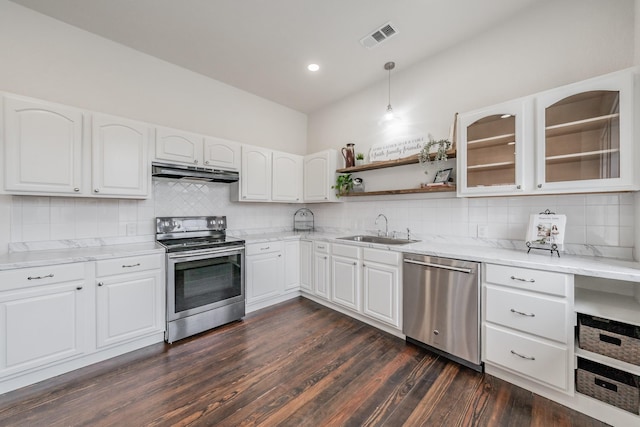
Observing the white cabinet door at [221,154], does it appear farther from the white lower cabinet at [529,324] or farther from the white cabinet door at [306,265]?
the white lower cabinet at [529,324]

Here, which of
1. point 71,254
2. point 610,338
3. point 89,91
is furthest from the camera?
point 89,91

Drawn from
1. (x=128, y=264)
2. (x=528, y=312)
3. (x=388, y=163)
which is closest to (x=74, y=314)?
(x=128, y=264)

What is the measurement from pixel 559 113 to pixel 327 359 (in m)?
2.60

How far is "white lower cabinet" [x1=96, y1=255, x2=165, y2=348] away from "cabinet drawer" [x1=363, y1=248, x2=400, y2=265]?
2020 millimetres

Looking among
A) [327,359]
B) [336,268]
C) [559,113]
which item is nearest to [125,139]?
[336,268]

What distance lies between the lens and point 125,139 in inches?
94.1

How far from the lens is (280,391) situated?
181 cm

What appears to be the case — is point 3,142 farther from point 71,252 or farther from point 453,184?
point 453,184

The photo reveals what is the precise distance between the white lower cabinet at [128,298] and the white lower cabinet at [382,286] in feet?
6.62

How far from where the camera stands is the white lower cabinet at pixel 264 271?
307cm

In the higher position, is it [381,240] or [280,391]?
[381,240]

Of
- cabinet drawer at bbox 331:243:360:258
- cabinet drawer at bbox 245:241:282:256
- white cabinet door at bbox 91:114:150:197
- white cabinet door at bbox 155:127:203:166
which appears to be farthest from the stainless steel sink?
white cabinet door at bbox 91:114:150:197

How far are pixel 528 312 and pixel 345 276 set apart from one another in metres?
1.66

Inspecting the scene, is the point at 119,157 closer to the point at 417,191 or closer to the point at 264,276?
the point at 264,276
